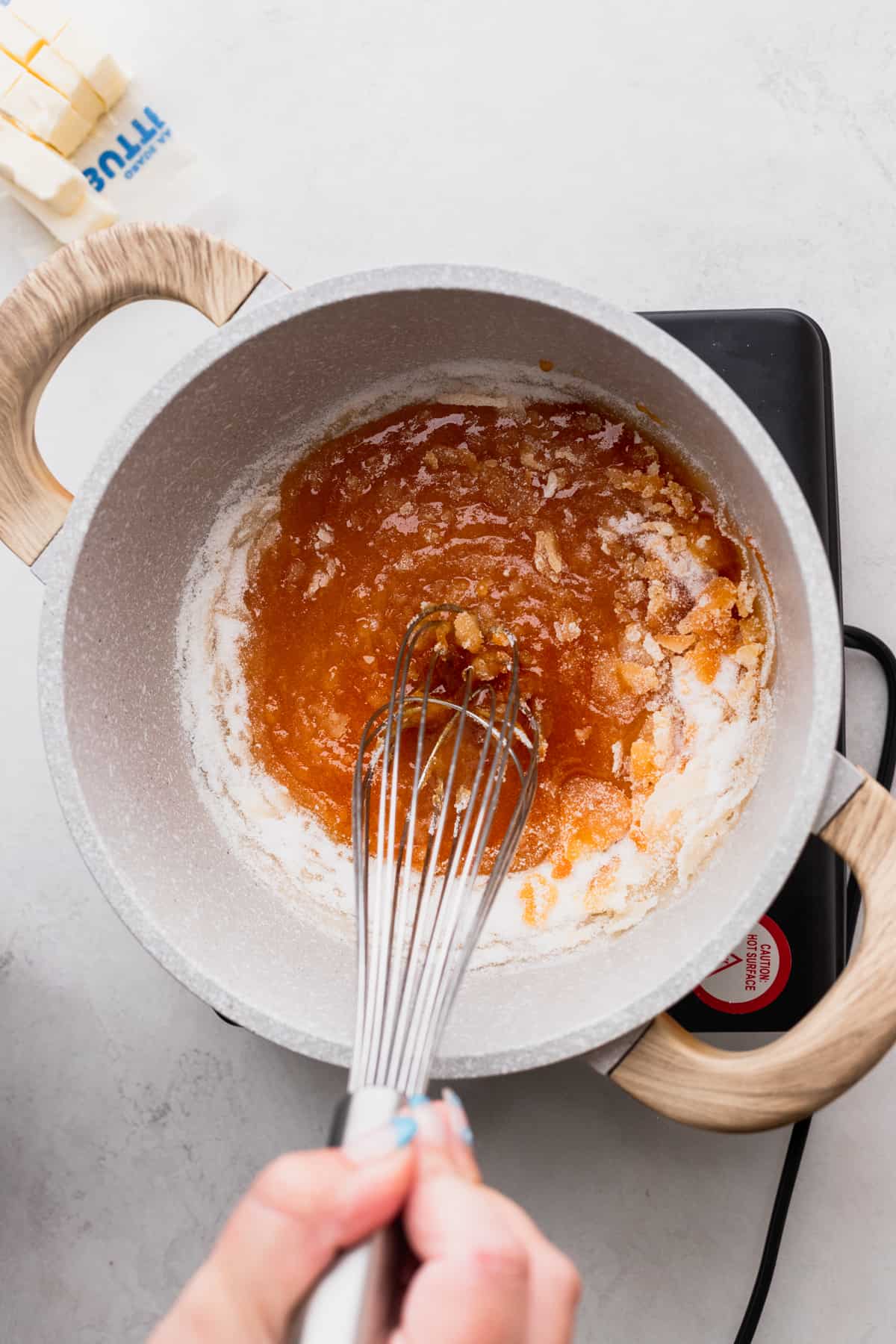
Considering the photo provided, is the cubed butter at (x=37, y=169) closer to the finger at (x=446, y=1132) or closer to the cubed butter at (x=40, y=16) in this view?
the cubed butter at (x=40, y=16)

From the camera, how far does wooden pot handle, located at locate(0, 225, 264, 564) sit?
610 mm

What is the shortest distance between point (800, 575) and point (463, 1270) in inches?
14.8

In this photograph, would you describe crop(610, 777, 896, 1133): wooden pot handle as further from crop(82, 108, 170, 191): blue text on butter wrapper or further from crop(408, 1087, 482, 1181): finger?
crop(82, 108, 170, 191): blue text on butter wrapper

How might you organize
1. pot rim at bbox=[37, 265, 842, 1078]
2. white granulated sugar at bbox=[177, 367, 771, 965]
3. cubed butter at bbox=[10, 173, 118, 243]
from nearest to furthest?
1. pot rim at bbox=[37, 265, 842, 1078]
2. white granulated sugar at bbox=[177, 367, 771, 965]
3. cubed butter at bbox=[10, 173, 118, 243]

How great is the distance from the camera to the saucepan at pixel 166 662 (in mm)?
566

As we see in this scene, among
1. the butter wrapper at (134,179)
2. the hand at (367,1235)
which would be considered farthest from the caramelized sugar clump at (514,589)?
the hand at (367,1235)

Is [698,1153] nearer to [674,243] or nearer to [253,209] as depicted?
[674,243]

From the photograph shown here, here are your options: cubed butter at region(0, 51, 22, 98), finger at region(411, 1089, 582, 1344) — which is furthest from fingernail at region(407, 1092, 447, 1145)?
cubed butter at region(0, 51, 22, 98)

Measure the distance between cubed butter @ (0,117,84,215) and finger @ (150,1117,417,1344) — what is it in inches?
28.9

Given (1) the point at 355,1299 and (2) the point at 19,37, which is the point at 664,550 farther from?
(2) the point at 19,37

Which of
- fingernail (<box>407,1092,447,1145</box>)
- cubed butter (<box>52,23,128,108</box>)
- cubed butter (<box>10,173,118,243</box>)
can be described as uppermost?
cubed butter (<box>52,23,128,108</box>)

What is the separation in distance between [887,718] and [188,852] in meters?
0.54

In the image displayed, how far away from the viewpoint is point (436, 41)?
2.78 feet

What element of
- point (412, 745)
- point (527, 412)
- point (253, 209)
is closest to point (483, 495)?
point (527, 412)
